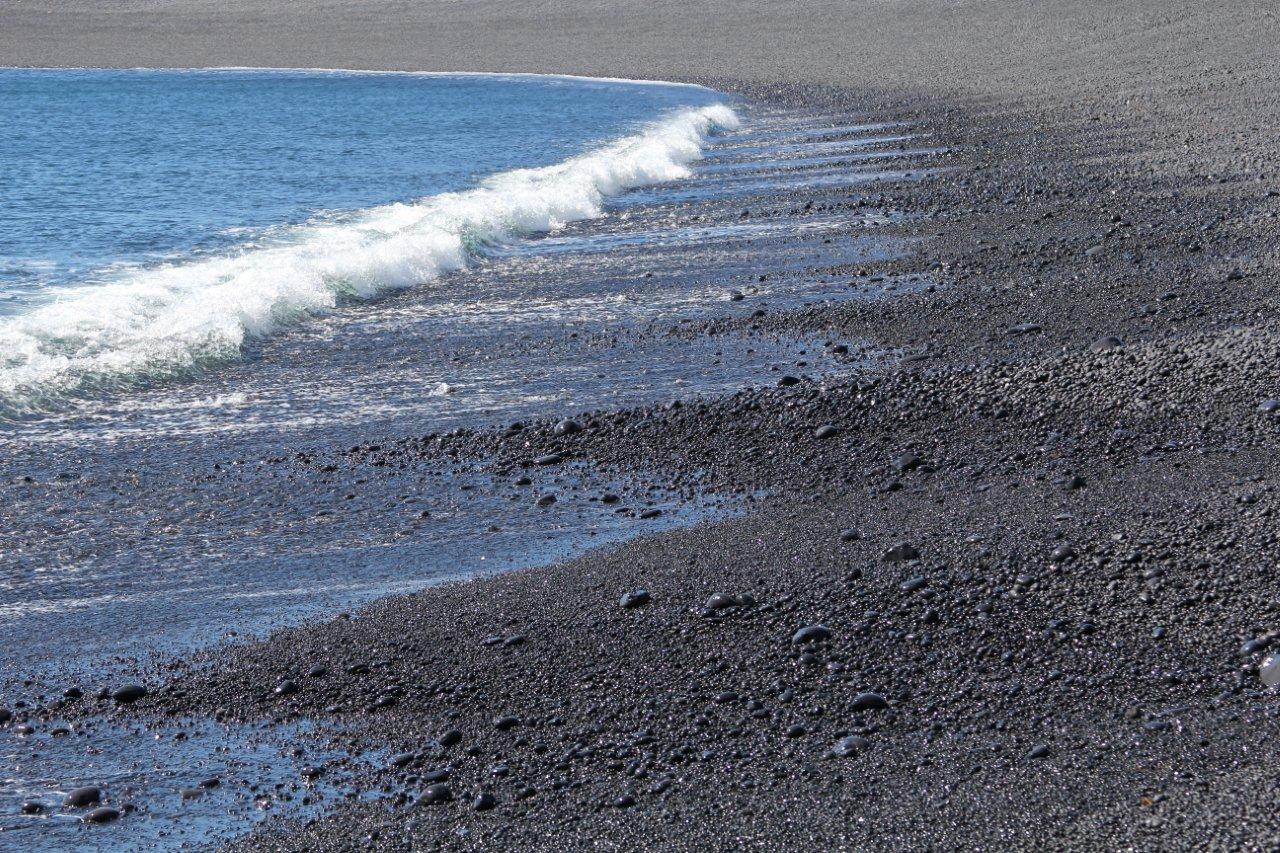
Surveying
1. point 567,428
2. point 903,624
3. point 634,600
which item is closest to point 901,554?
point 903,624

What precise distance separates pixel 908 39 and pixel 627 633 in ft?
146

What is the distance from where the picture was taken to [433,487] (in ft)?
27.5

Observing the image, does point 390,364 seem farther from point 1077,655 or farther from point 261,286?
point 1077,655

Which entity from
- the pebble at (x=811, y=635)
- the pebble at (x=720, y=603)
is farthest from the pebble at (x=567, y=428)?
the pebble at (x=811, y=635)

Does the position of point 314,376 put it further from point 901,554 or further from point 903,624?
point 903,624

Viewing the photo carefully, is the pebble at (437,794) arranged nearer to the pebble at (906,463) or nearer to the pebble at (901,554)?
the pebble at (901,554)

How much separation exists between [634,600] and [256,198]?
16473mm

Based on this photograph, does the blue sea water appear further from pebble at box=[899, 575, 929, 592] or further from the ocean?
pebble at box=[899, 575, 929, 592]

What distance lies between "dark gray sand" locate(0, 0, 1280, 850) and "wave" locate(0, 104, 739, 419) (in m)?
3.18

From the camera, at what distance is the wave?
1096 cm

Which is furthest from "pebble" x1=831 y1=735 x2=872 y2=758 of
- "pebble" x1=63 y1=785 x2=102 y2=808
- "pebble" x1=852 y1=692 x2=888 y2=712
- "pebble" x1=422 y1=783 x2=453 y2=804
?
"pebble" x1=63 y1=785 x2=102 y2=808

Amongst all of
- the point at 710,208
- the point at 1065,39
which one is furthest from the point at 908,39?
the point at 710,208

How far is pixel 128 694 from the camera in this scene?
5898mm

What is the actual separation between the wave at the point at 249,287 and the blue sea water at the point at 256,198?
1.1 inches
